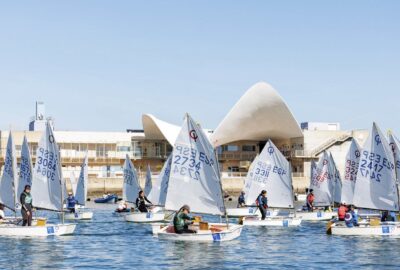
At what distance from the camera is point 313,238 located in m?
40.4

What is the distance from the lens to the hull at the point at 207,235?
116ft

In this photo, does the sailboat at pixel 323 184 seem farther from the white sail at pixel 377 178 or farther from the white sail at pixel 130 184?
the white sail at pixel 377 178

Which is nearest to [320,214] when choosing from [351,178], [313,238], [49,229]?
[351,178]

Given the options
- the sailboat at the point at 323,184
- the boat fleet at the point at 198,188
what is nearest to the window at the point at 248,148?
the sailboat at the point at 323,184

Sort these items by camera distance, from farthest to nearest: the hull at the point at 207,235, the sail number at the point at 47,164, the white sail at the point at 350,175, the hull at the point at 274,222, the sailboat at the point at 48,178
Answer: the white sail at the point at 350,175 → the hull at the point at 274,222 → the sail number at the point at 47,164 → the sailboat at the point at 48,178 → the hull at the point at 207,235

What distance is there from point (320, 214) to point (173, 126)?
84.9 meters

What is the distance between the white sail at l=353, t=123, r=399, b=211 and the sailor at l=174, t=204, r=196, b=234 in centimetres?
1011

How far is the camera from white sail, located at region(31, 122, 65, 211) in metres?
40.8

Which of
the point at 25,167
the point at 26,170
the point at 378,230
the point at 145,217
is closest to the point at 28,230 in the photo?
the point at 26,170

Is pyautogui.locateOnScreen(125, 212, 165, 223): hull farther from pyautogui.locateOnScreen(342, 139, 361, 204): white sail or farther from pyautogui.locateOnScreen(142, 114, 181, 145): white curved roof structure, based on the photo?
pyautogui.locateOnScreen(142, 114, 181, 145): white curved roof structure

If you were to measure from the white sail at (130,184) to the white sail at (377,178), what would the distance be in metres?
26.3

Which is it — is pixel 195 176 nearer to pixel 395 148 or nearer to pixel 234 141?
pixel 395 148

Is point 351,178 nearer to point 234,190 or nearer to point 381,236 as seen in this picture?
point 381,236

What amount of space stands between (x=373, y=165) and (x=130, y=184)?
27.9 m
